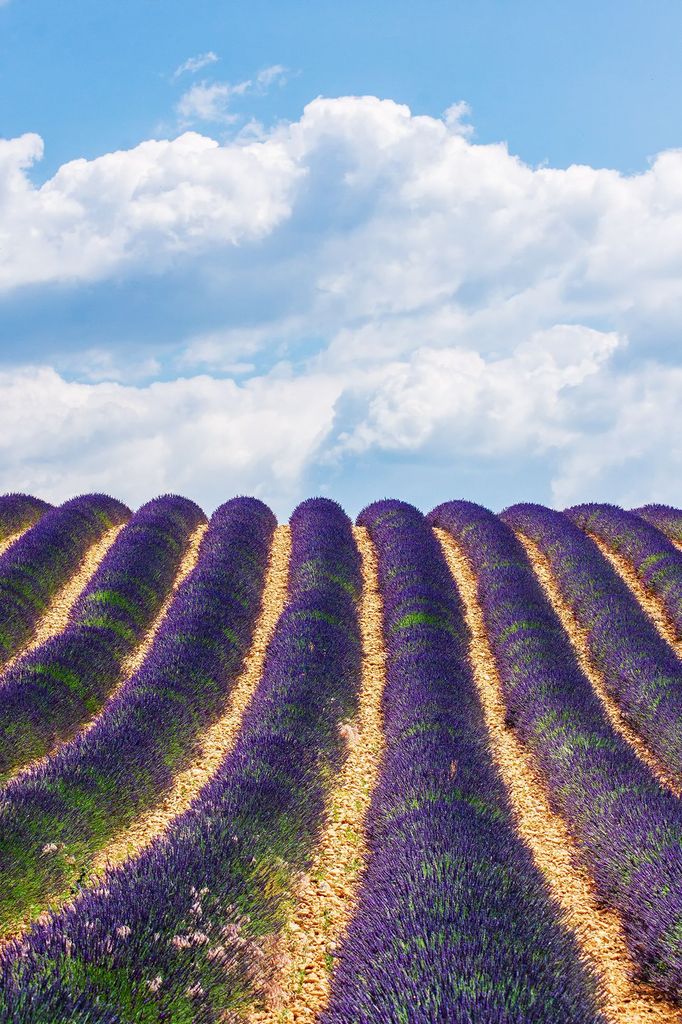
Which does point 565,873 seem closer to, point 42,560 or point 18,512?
point 42,560

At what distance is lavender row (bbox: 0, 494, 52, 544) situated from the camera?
48.1 feet

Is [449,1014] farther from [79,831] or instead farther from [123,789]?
[123,789]

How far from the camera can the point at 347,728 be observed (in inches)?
301

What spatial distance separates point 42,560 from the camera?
40.6 feet

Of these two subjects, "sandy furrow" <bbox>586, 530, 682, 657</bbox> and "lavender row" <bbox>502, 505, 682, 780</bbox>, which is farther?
"sandy furrow" <bbox>586, 530, 682, 657</bbox>

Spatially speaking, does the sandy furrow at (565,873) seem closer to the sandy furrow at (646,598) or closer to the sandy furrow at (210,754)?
the sandy furrow at (210,754)

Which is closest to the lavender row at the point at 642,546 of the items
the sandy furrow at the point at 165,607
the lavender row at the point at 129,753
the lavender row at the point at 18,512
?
the lavender row at the point at 129,753

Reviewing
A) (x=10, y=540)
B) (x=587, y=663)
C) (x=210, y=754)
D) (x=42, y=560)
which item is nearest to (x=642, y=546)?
(x=587, y=663)

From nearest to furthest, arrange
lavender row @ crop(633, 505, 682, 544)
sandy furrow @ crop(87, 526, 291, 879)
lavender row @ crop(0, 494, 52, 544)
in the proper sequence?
sandy furrow @ crop(87, 526, 291, 879)
lavender row @ crop(0, 494, 52, 544)
lavender row @ crop(633, 505, 682, 544)

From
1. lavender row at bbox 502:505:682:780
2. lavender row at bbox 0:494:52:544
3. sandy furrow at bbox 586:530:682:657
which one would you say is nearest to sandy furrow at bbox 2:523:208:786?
lavender row at bbox 0:494:52:544

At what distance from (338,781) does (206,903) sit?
9.01 feet

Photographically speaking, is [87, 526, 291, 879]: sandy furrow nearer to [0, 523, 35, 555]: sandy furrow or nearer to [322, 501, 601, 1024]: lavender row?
[322, 501, 601, 1024]: lavender row

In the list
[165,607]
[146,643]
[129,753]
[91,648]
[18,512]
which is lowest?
[129,753]

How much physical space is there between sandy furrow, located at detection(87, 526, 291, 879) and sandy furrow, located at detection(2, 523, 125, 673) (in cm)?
238
